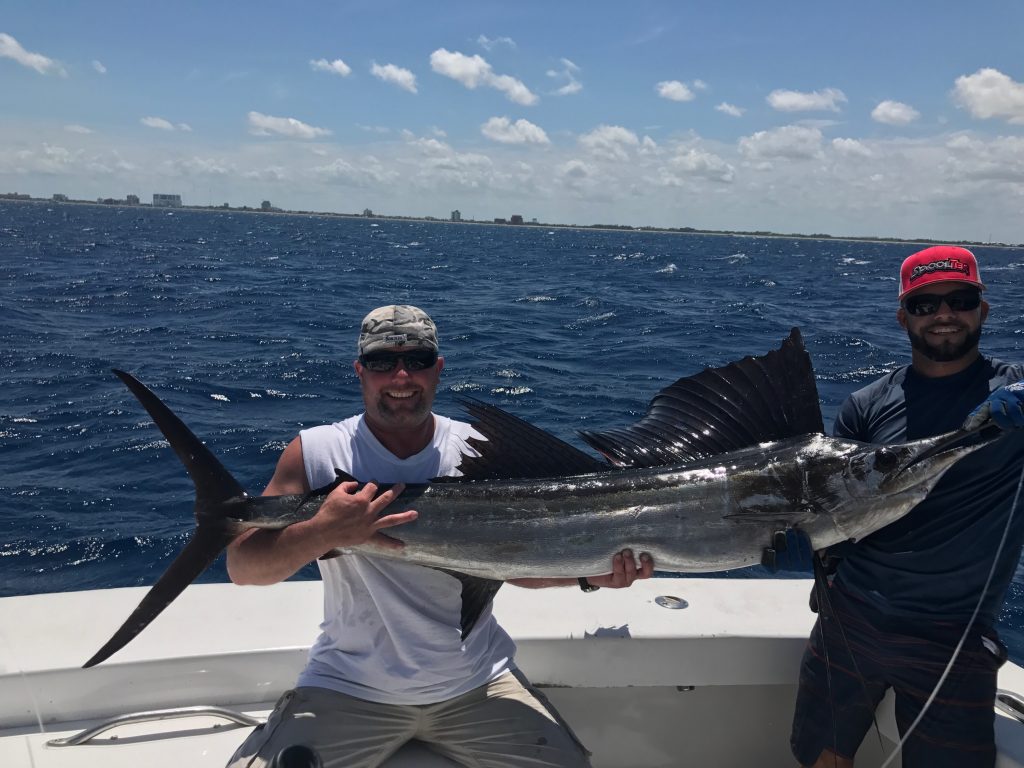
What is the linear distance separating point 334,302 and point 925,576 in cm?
1443

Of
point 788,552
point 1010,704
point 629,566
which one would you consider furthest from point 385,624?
point 1010,704

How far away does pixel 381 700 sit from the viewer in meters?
2.05

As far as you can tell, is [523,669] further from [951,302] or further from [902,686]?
[951,302]

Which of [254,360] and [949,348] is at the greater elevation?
[949,348]

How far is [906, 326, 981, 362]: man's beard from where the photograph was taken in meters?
2.10

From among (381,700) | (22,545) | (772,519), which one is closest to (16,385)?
(22,545)

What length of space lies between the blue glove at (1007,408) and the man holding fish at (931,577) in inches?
9.4

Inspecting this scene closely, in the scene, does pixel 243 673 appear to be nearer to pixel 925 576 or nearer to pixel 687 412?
pixel 687 412

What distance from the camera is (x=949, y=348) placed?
2.11 m

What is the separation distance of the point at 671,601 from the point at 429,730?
96 centimetres

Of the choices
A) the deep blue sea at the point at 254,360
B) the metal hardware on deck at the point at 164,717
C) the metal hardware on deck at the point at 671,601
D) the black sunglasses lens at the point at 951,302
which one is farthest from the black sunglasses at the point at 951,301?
the deep blue sea at the point at 254,360

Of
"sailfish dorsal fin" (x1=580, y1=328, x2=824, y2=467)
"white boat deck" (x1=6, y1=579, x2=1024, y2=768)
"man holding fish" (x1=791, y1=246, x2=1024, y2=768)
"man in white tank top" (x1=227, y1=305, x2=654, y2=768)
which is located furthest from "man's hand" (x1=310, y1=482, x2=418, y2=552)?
"man holding fish" (x1=791, y1=246, x2=1024, y2=768)

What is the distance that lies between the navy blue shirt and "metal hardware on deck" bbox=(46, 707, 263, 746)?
5.69 ft

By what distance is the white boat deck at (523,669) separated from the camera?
2.20m
